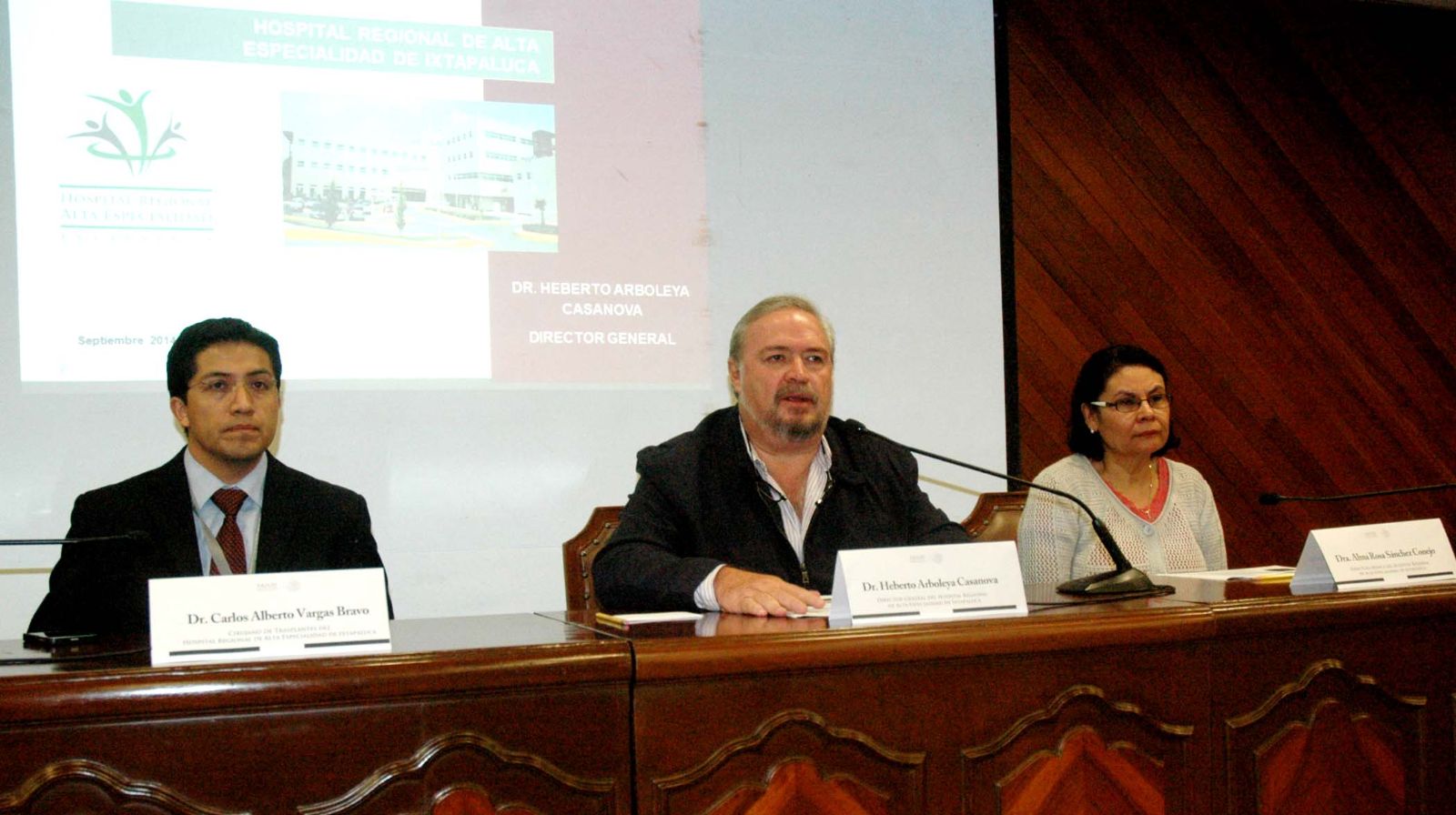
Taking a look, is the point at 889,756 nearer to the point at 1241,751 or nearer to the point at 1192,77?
the point at 1241,751

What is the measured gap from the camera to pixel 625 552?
6.34 ft

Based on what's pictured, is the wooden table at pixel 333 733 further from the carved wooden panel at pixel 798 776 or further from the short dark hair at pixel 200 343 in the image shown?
the short dark hair at pixel 200 343

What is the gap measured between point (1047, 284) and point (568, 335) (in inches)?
61.2

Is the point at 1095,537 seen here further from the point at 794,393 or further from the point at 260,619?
the point at 260,619

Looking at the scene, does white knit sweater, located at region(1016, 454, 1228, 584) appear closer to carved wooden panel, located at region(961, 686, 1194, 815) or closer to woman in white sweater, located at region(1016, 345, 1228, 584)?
woman in white sweater, located at region(1016, 345, 1228, 584)

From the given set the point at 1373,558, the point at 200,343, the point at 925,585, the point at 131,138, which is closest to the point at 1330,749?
the point at 1373,558

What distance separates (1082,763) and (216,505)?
62.8 inches

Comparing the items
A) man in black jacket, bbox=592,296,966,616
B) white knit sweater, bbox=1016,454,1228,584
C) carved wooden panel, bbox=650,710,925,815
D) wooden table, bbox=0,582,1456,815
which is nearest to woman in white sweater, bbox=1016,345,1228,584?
white knit sweater, bbox=1016,454,1228,584

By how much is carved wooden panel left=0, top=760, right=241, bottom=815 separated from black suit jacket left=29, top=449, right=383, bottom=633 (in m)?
0.69

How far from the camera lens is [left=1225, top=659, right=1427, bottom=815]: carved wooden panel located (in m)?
1.55

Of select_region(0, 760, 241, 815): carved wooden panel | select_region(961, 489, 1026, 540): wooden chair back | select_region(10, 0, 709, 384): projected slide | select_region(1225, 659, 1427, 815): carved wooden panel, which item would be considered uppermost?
select_region(10, 0, 709, 384): projected slide

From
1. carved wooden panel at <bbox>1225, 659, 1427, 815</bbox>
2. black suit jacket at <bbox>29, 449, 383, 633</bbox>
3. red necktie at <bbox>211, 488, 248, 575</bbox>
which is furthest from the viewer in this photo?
red necktie at <bbox>211, 488, 248, 575</bbox>

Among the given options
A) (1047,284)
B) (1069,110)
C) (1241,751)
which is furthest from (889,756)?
(1069,110)

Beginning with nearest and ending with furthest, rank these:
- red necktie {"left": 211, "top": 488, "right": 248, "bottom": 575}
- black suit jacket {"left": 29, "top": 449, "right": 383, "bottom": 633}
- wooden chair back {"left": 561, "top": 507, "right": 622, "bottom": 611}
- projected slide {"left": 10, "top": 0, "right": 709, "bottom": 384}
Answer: black suit jacket {"left": 29, "top": 449, "right": 383, "bottom": 633} → red necktie {"left": 211, "top": 488, "right": 248, "bottom": 575} → wooden chair back {"left": 561, "top": 507, "right": 622, "bottom": 611} → projected slide {"left": 10, "top": 0, "right": 709, "bottom": 384}
